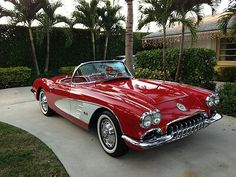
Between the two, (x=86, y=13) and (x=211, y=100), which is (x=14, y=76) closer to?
(x=86, y=13)

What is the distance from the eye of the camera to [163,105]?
→ 362cm

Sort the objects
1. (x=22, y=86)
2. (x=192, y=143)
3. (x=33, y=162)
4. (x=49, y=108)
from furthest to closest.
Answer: (x=22, y=86) < (x=49, y=108) < (x=192, y=143) < (x=33, y=162)

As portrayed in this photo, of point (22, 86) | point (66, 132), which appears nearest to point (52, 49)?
point (22, 86)

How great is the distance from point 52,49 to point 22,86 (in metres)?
3.14

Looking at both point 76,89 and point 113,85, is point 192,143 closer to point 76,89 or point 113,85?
point 113,85

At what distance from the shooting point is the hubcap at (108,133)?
3.90 meters

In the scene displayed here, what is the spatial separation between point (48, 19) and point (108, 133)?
1024 centimetres

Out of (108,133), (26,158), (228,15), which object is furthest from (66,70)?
(108,133)

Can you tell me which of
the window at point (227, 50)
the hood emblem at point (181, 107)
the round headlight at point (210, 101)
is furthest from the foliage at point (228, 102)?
the window at point (227, 50)

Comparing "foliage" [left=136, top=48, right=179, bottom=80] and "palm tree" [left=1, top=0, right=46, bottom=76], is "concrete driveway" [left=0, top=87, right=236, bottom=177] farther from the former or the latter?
"palm tree" [left=1, top=0, right=46, bottom=76]

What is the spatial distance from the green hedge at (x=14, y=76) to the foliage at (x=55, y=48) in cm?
131

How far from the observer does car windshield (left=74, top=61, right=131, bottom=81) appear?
5090mm

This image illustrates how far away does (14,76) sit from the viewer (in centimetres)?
1155

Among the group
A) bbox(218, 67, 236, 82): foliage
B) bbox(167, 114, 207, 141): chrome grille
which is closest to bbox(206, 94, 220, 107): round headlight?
bbox(167, 114, 207, 141): chrome grille
